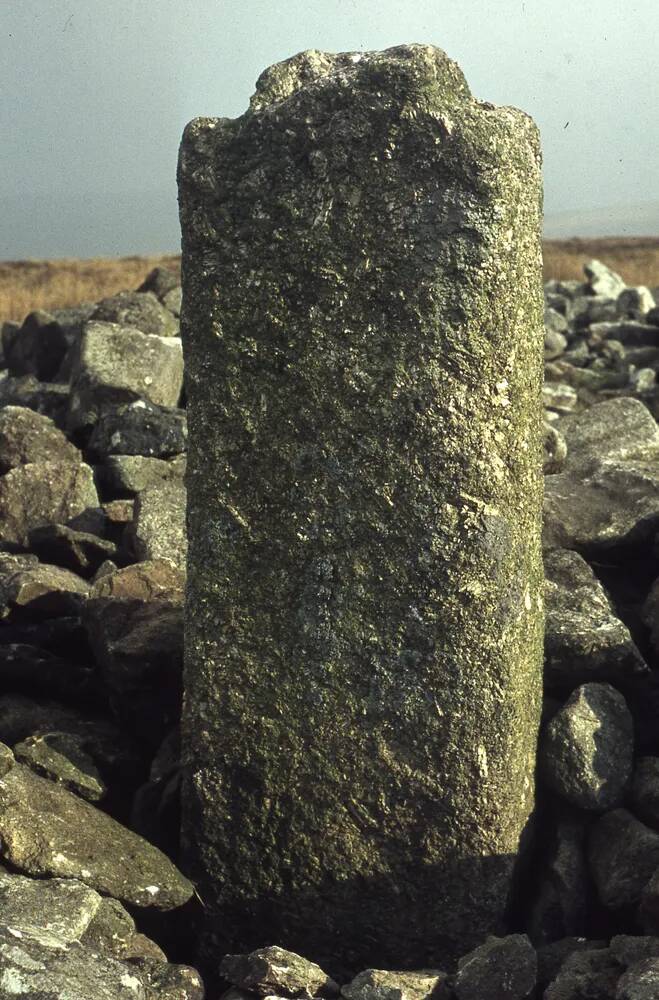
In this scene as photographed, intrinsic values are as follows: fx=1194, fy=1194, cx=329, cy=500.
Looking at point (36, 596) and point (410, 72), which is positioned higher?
point (410, 72)

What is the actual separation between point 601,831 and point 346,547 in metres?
1.20

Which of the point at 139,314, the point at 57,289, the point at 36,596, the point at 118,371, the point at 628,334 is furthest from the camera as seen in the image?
the point at 57,289

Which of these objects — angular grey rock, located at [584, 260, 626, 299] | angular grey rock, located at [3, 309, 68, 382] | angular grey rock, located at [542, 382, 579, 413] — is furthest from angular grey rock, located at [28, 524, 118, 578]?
angular grey rock, located at [584, 260, 626, 299]

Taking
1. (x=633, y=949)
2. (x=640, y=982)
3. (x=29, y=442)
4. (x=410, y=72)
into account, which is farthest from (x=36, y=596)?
(x=640, y=982)

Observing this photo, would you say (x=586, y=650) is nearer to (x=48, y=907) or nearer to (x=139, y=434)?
(x=48, y=907)

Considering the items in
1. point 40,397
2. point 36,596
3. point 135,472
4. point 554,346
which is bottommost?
point 36,596

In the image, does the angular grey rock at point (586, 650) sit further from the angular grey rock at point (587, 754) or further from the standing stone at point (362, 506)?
the standing stone at point (362, 506)

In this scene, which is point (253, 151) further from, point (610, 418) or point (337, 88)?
point (610, 418)

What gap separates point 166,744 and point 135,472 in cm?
261

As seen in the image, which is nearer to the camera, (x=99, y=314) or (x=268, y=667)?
(x=268, y=667)

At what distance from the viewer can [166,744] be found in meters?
4.01

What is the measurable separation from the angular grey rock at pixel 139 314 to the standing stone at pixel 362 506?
17.6 feet

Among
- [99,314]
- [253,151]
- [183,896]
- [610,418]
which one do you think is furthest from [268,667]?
[99,314]

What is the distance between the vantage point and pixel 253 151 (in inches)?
127
